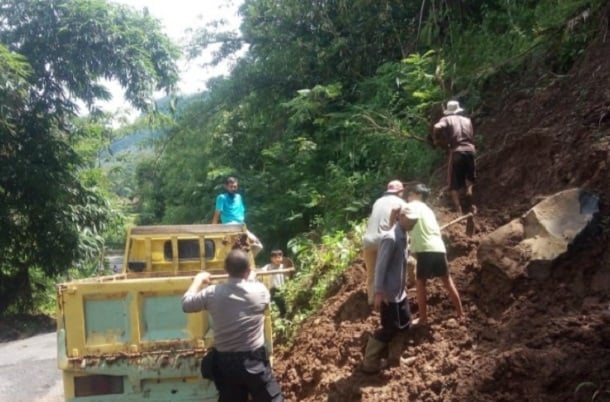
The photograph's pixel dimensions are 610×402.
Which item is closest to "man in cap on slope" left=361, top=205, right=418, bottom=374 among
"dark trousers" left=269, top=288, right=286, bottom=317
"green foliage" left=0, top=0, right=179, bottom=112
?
"dark trousers" left=269, top=288, right=286, bottom=317

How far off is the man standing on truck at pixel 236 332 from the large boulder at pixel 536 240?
2.39 m

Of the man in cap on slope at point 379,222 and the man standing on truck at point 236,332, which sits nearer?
the man standing on truck at point 236,332

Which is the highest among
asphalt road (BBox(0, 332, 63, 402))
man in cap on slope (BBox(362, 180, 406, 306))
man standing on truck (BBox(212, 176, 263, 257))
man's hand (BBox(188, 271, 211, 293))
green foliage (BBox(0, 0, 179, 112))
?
green foliage (BBox(0, 0, 179, 112))

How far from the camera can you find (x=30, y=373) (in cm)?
1032

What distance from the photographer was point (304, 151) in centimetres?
1409

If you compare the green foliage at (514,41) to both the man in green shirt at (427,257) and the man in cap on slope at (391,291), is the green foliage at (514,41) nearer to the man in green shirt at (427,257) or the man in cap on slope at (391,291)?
the man in green shirt at (427,257)

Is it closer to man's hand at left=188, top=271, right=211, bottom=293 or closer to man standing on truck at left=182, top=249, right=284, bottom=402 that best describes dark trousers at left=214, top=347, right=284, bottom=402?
→ man standing on truck at left=182, top=249, right=284, bottom=402

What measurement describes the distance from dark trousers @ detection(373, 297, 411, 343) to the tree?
11563 mm

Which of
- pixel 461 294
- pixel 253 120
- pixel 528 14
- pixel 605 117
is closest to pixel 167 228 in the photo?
pixel 461 294

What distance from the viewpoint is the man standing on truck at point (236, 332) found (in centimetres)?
478

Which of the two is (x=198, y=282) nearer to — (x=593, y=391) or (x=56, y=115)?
(x=593, y=391)

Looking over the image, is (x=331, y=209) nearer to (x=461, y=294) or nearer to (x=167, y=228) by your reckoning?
(x=167, y=228)

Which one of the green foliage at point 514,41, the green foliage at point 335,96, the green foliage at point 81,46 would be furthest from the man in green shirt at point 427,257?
the green foliage at point 81,46

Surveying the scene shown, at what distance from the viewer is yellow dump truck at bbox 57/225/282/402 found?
559 cm
